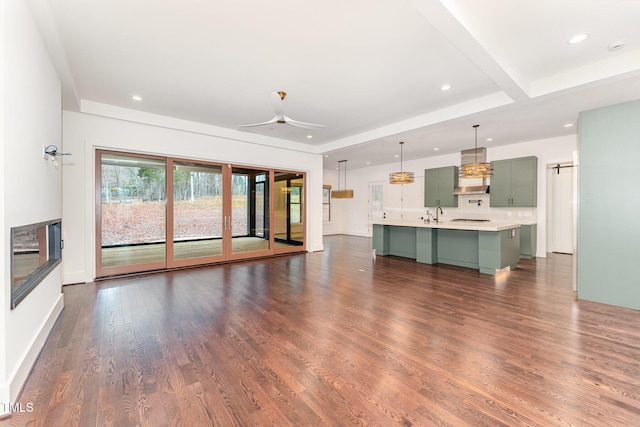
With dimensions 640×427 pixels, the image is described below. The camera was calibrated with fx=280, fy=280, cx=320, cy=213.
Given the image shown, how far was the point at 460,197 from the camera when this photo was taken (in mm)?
8531

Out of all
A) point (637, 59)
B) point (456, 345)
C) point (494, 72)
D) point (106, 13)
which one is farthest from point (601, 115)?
point (106, 13)

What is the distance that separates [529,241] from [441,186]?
2.67m

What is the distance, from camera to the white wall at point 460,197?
271 inches

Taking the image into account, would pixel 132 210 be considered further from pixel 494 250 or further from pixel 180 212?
pixel 494 250

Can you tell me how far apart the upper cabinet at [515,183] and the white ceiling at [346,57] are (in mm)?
1761

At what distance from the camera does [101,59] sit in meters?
3.28

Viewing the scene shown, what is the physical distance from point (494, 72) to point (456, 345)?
117 inches

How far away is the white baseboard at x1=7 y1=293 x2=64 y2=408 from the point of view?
185cm

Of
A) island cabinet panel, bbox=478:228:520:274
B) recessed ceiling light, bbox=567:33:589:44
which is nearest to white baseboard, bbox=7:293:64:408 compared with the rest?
recessed ceiling light, bbox=567:33:589:44

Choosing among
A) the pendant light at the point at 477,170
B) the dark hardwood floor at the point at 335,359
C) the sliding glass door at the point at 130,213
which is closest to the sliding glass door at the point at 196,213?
the sliding glass door at the point at 130,213

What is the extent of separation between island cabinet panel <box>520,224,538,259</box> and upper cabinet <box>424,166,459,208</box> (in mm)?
1928

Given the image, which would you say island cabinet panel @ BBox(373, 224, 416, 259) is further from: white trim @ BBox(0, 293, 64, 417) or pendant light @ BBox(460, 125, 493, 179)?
white trim @ BBox(0, 293, 64, 417)

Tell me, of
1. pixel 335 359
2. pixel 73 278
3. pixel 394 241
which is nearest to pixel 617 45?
pixel 335 359

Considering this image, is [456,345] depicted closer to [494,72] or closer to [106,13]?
[494,72]
